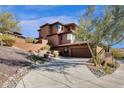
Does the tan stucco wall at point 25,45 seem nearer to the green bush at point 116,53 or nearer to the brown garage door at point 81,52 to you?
the brown garage door at point 81,52

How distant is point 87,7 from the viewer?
1213 cm

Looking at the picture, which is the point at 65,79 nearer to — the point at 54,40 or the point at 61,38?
the point at 61,38

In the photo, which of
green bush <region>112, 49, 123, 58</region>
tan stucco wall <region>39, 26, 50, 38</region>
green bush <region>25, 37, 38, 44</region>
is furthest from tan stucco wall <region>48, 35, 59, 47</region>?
green bush <region>112, 49, 123, 58</region>


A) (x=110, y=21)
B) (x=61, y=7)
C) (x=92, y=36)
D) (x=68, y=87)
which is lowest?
(x=68, y=87)

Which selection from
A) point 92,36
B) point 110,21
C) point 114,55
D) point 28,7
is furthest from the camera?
point 114,55

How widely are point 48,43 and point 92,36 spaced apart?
1018 cm

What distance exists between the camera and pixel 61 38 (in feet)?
72.8

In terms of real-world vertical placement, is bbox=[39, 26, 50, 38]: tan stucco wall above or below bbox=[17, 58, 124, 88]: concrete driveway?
above

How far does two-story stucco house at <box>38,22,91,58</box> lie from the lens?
1961cm

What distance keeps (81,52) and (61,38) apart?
4.01m

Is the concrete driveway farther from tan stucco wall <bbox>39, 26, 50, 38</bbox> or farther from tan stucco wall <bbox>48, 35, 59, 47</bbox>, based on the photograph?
tan stucco wall <bbox>39, 26, 50, 38</bbox>

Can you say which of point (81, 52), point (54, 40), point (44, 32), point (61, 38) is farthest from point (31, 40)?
point (81, 52)
